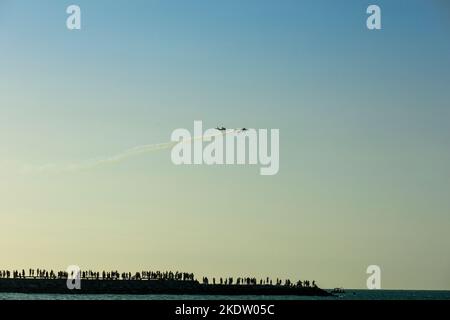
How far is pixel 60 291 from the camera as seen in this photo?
7682 inches
